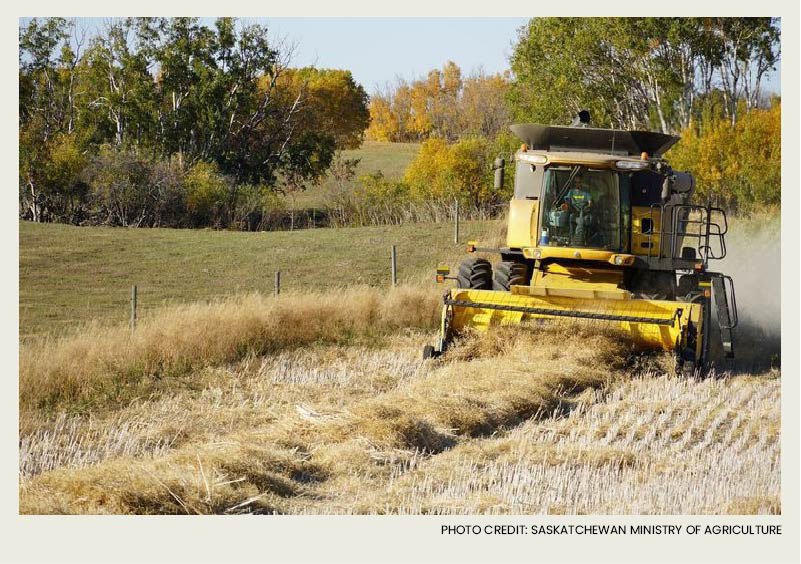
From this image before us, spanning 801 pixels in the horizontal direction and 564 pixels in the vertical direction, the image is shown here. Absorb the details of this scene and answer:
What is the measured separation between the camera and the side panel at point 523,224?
43.3 ft

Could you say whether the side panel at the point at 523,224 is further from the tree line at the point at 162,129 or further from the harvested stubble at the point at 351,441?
the tree line at the point at 162,129

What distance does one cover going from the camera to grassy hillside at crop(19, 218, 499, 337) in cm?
2108

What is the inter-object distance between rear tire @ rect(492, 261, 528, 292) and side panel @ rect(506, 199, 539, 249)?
0.26 m

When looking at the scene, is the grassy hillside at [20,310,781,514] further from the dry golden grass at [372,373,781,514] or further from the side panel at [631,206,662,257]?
the side panel at [631,206,662,257]

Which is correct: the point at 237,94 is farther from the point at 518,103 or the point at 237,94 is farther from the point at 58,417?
the point at 58,417


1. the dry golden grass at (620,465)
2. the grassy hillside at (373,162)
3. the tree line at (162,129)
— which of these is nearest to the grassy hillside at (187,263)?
the tree line at (162,129)

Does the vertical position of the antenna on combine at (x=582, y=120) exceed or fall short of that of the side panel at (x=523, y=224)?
it exceeds it

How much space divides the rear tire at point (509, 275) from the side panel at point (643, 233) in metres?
1.39

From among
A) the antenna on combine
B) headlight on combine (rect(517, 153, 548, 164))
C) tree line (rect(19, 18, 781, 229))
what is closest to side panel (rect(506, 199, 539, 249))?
headlight on combine (rect(517, 153, 548, 164))

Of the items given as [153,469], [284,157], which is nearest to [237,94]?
[284,157]

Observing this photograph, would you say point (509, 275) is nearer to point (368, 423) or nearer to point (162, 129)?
point (368, 423)

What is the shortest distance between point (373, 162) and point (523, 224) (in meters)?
49.9

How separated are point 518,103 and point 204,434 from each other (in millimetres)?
31329

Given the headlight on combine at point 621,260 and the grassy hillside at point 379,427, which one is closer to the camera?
the grassy hillside at point 379,427
